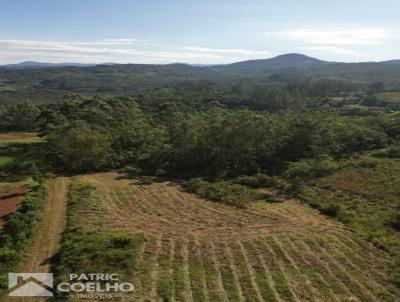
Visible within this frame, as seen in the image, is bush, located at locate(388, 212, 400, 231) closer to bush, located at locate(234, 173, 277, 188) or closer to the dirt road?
bush, located at locate(234, 173, 277, 188)

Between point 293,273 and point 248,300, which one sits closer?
point 248,300

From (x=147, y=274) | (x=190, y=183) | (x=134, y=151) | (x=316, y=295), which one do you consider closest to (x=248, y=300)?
(x=316, y=295)

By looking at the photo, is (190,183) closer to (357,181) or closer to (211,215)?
(211,215)

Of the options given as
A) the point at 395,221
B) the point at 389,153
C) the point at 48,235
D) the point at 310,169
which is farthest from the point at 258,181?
the point at 48,235
